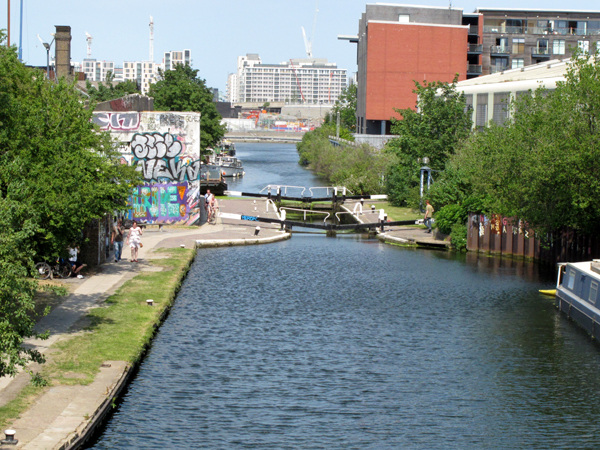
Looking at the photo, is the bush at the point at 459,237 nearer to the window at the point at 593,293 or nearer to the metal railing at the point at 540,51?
the window at the point at 593,293

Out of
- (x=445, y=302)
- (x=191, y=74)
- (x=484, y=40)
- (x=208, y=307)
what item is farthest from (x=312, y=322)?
(x=484, y=40)

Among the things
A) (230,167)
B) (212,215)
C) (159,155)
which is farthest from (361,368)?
(230,167)

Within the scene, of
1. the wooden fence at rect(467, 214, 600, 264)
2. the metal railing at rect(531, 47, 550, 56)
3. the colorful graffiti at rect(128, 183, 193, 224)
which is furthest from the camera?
the metal railing at rect(531, 47, 550, 56)

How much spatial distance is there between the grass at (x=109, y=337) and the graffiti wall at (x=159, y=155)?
48.8ft

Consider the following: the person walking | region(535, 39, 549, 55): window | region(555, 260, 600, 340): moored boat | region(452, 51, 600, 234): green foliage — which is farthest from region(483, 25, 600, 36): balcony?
region(555, 260, 600, 340): moored boat

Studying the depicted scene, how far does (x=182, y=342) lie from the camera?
1004 inches

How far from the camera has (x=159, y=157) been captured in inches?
1887

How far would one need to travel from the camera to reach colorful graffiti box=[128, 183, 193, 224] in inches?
1901

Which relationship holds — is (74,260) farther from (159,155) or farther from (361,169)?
(361,169)

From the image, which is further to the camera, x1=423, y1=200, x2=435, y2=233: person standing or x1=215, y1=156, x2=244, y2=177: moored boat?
x1=215, y1=156, x2=244, y2=177: moored boat

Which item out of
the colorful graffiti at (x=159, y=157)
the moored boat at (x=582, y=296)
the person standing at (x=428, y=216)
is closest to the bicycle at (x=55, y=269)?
the colorful graffiti at (x=159, y=157)

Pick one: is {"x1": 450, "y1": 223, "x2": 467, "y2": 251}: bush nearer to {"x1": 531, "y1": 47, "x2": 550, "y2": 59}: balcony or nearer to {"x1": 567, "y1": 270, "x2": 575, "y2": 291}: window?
{"x1": 567, "y1": 270, "x2": 575, "y2": 291}: window

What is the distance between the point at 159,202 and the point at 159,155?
2.88 metres

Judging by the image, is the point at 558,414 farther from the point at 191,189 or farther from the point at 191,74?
the point at 191,74
